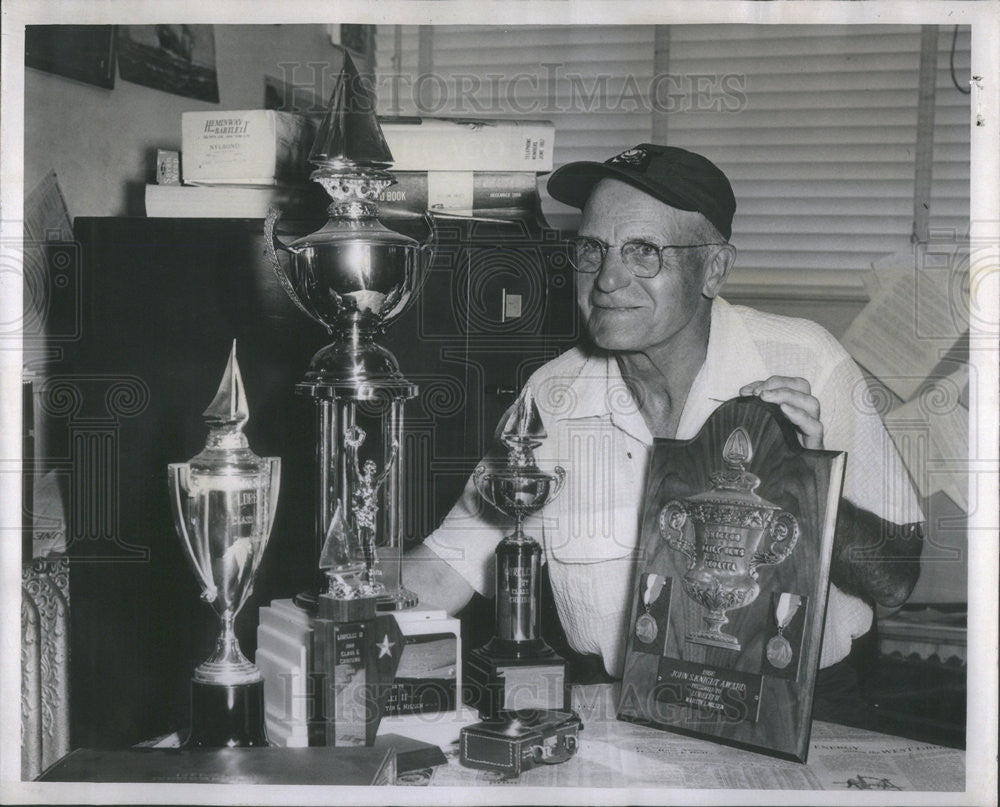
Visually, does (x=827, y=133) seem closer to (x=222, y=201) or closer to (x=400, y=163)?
(x=400, y=163)

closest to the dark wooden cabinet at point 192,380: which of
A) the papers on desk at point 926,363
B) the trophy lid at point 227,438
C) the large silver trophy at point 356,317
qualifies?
the large silver trophy at point 356,317

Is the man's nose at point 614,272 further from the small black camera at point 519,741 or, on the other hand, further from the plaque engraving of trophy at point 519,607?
the small black camera at point 519,741

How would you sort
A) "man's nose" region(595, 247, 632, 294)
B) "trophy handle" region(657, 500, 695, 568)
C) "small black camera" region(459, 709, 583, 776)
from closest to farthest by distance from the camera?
"small black camera" region(459, 709, 583, 776) → "trophy handle" region(657, 500, 695, 568) → "man's nose" region(595, 247, 632, 294)

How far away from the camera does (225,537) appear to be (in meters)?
1.24

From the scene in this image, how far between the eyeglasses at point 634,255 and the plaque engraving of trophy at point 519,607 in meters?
0.23

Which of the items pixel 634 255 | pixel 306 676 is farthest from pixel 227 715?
pixel 634 255

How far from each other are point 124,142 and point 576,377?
0.76 m

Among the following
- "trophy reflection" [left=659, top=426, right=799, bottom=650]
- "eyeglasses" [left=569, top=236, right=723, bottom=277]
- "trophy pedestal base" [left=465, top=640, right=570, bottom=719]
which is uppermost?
"eyeglasses" [left=569, top=236, right=723, bottom=277]

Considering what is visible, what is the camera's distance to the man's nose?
1.41 meters

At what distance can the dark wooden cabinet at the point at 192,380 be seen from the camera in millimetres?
1436

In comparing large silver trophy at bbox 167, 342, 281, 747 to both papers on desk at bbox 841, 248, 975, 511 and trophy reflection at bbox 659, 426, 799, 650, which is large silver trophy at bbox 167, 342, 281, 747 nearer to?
trophy reflection at bbox 659, 426, 799, 650

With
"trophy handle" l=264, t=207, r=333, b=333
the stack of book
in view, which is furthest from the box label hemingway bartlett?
"trophy handle" l=264, t=207, r=333, b=333

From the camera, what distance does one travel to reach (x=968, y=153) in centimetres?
139

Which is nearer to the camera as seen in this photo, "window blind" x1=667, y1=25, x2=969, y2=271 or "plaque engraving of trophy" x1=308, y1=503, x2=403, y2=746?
"plaque engraving of trophy" x1=308, y1=503, x2=403, y2=746
